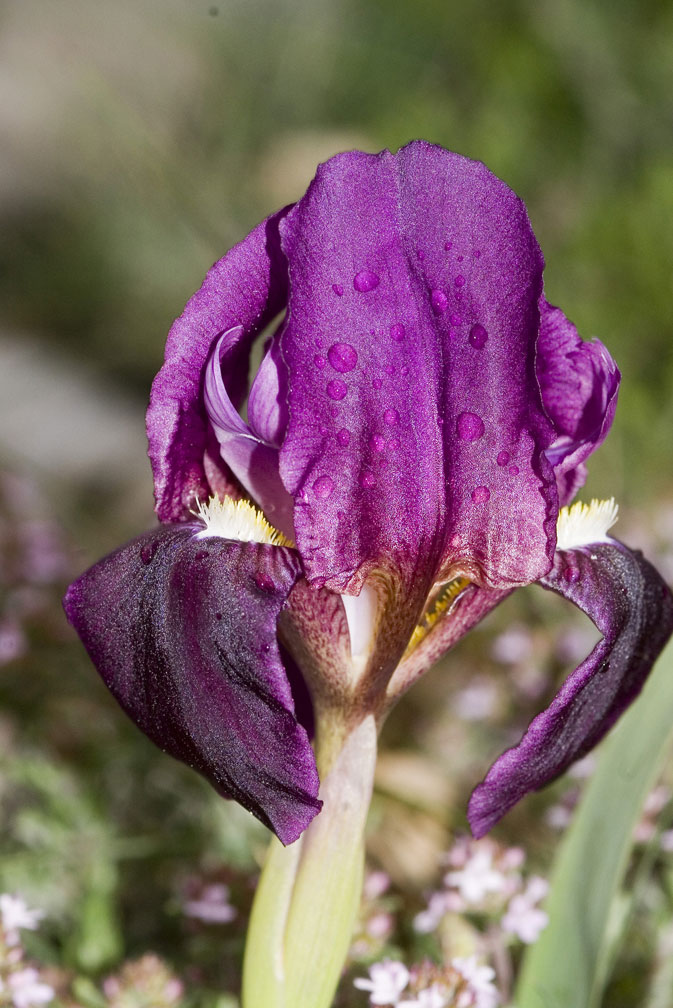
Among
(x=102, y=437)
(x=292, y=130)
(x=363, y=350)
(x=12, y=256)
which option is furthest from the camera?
(x=292, y=130)

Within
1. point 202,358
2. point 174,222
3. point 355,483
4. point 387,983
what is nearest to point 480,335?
point 355,483

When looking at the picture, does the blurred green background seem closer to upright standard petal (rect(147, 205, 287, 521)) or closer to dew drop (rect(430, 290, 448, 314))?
upright standard petal (rect(147, 205, 287, 521))

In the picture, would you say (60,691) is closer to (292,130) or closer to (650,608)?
(650,608)

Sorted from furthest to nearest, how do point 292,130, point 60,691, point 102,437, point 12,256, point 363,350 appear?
point 292,130, point 12,256, point 102,437, point 60,691, point 363,350

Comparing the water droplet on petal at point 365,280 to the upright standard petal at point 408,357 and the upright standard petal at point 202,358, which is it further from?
the upright standard petal at point 202,358

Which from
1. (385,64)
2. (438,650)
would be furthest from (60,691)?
(385,64)

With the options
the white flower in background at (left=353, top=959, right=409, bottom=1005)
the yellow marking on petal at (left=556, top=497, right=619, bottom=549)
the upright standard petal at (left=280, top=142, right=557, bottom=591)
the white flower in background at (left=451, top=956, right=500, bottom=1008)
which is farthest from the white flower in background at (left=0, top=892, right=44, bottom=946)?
the yellow marking on petal at (left=556, top=497, right=619, bottom=549)

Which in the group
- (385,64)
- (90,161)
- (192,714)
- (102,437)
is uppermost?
(385,64)

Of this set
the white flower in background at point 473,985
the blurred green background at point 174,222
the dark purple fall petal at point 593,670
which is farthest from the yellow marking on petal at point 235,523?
the blurred green background at point 174,222
